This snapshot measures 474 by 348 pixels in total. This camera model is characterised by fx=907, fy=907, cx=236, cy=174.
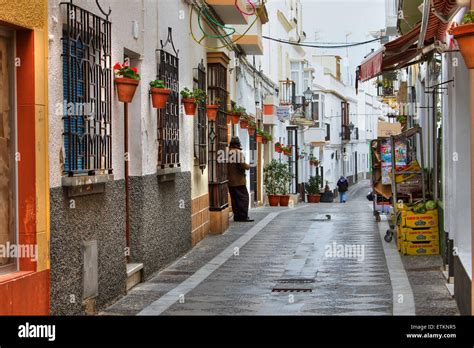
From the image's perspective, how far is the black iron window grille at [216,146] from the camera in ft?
62.7

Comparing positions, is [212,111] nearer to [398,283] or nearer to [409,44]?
[409,44]

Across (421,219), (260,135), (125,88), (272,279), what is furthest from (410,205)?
(260,135)

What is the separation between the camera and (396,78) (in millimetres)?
32312

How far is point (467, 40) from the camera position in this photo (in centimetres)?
696

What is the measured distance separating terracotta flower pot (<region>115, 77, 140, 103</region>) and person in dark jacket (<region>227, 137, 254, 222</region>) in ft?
30.7

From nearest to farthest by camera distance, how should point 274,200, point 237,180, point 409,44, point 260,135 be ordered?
point 409,44 < point 237,180 < point 260,135 < point 274,200

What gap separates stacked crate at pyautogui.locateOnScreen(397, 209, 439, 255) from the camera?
14.3 meters

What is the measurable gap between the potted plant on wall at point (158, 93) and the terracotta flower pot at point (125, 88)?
1.58m

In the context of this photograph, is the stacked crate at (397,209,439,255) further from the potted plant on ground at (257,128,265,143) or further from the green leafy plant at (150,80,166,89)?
the potted plant on ground at (257,128,265,143)

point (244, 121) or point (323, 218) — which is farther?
point (244, 121)

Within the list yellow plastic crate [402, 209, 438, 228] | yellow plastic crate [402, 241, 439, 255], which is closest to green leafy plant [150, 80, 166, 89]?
yellow plastic crate [402, 209, 438, 228]

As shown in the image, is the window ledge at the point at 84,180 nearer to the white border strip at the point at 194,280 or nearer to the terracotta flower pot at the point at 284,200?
the white border strip at the point at 194,280

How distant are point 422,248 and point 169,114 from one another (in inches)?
180
